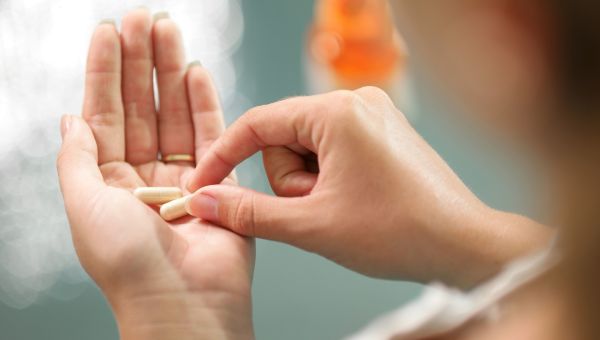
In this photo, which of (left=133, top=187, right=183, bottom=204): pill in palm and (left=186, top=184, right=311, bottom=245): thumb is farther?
(left=133, top=187, right=183, bottom=204): pill in palm

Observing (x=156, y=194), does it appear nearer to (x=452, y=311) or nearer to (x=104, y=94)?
(x=104, y=94)

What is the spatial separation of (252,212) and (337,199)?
0.13 meters

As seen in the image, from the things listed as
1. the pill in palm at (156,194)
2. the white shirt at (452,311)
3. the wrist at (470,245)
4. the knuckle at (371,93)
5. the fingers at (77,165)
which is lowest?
the fingers at (77,165)

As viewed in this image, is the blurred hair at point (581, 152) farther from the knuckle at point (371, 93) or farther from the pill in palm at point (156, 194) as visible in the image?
the pill in palm at point (156, 194)

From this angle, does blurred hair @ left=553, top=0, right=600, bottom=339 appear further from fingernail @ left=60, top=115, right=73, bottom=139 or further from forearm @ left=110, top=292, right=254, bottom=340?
fingernail @ left=60, top=115, right=73, bottom=139

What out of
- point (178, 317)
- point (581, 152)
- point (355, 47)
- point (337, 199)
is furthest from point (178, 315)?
point (355, 47)

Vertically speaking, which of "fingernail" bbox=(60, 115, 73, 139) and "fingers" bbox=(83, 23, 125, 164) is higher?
"fingers" bbox=(83, 23, 125, 164)

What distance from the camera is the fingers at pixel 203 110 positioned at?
108cm

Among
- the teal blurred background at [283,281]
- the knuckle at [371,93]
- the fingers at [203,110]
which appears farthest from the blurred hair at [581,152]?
the teal blurred background at [283,281]

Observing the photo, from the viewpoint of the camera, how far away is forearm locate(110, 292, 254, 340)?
843mm

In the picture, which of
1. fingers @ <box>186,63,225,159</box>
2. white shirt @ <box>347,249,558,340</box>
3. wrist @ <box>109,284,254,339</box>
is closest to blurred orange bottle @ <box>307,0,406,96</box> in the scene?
fingers @ <box>186,63,225,159</box>

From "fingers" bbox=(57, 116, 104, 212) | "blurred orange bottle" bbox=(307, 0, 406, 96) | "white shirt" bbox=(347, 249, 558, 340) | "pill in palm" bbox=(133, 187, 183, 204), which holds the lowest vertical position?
"fingers" bbox=(57, 116, 104, 212)

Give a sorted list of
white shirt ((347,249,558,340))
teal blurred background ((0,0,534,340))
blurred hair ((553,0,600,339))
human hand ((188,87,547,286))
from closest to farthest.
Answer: blurred hair ((553,0,600,339))
white shirt ((347,249,558,340))
human hand ((188,87,547,286))
teal blurred background ((0,0,534,340))

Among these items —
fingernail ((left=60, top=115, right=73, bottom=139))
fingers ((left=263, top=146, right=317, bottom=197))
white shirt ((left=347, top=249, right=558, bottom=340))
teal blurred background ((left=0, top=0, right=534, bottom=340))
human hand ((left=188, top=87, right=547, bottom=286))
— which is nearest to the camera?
white shirt ((left=347, top=249, right=558, bottom=340))
